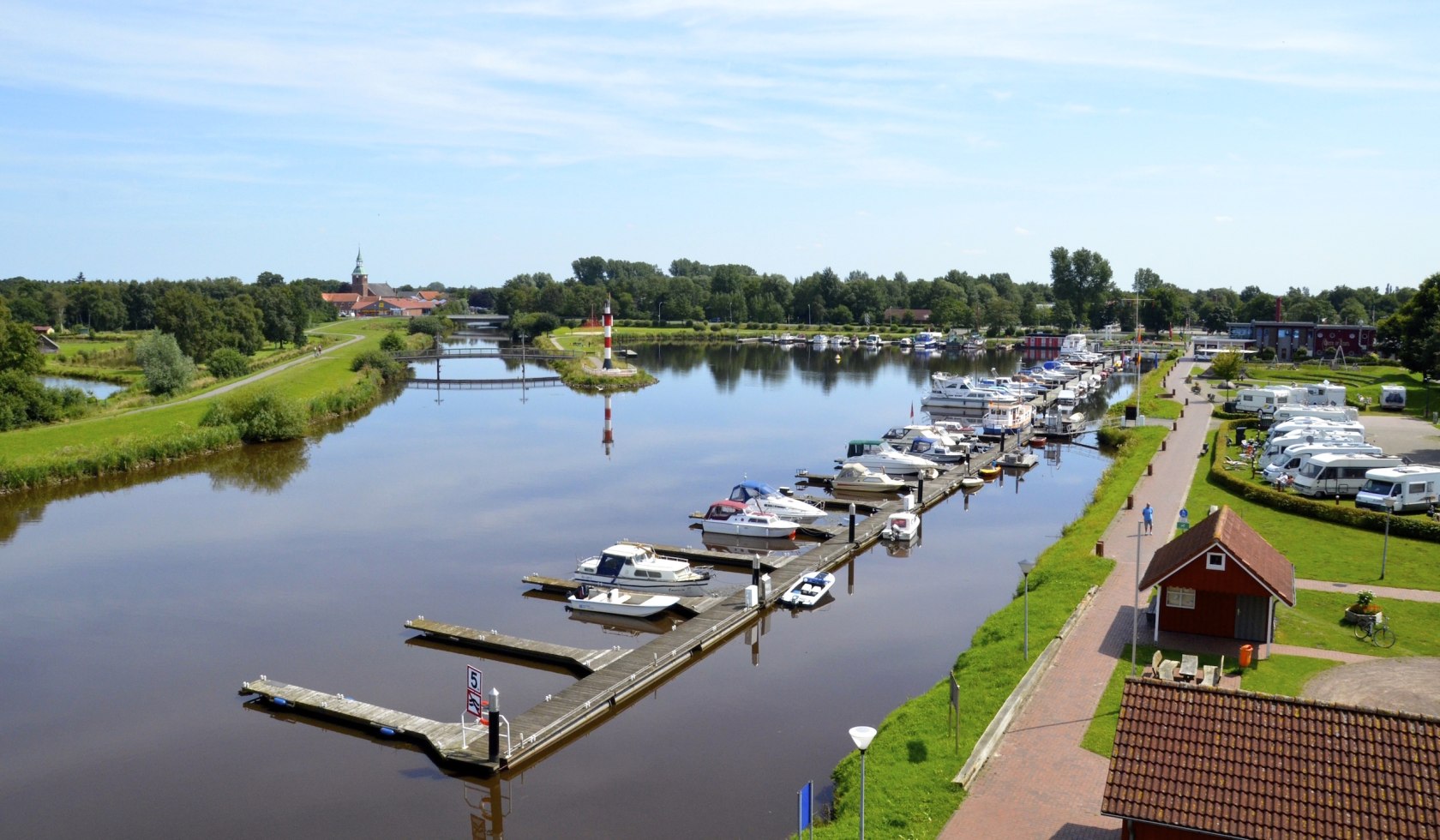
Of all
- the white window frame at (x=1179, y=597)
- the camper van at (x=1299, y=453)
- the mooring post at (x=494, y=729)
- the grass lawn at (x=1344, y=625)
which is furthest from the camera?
the camper van at (x=1299, y=453)

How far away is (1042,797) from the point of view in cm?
1692

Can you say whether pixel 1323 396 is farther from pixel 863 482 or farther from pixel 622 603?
pixel 622 603

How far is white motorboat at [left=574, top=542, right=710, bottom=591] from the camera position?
1248 inches

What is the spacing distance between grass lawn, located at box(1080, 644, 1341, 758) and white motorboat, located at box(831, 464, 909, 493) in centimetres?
2410

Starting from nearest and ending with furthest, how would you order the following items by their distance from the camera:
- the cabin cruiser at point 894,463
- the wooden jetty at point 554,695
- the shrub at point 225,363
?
1. the wooden jetty at point 554,695
2. the cabin cruiser at point 894,463
3. the shrub at point 225,363

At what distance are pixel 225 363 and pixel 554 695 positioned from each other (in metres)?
71.2

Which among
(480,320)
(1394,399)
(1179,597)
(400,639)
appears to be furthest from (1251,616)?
(480,320)

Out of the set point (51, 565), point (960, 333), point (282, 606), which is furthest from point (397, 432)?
point (960, 333)

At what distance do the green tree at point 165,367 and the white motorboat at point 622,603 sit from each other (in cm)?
5539

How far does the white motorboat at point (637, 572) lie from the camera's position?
104 feet

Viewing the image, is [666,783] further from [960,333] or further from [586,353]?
[960,333]

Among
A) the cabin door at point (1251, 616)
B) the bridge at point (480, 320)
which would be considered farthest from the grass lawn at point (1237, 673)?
the bridge at point (480, 320)

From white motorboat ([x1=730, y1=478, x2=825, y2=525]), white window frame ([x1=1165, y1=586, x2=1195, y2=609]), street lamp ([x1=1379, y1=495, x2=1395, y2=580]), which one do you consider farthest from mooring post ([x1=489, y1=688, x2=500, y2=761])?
street lamp ([x1=1379, y1=495, x2=1395, y2=580])

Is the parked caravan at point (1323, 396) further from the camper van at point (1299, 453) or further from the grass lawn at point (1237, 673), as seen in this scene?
the grass lawn at point (1237, 673)
